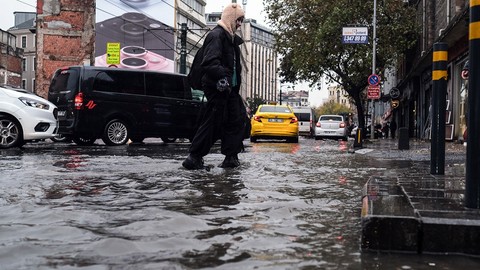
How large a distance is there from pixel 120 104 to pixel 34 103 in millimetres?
2749

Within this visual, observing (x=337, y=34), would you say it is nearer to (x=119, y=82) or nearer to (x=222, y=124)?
(x=119, y=82)

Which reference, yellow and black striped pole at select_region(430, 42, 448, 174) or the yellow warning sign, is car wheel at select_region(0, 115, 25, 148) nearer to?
yellow and black striped pole at select_region(430, 42, 448, 174)

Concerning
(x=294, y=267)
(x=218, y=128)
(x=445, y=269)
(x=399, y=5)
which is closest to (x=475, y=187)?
(x=445, y=269)

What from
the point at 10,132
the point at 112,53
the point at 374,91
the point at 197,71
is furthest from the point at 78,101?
the point at 112,53

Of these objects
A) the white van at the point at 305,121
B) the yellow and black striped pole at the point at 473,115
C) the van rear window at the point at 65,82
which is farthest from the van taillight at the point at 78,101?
the white van at the point at 305,121

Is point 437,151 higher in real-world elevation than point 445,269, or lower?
higher

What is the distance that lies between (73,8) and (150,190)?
1632 inches

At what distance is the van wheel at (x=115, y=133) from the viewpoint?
13.1 metres

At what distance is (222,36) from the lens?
20.9 ft

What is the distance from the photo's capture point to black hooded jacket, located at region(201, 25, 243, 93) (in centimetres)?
612

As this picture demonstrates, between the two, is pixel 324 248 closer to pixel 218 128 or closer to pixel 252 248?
pixel 252 248

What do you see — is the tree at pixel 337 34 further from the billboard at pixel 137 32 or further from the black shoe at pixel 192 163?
the black shoe at pixel 192 163

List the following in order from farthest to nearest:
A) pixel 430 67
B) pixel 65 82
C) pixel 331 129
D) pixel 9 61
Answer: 1. pixel 9 61
2. pixel 331 129
3. pixel 430 67
4. pixel 65 82

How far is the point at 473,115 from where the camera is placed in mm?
3127
